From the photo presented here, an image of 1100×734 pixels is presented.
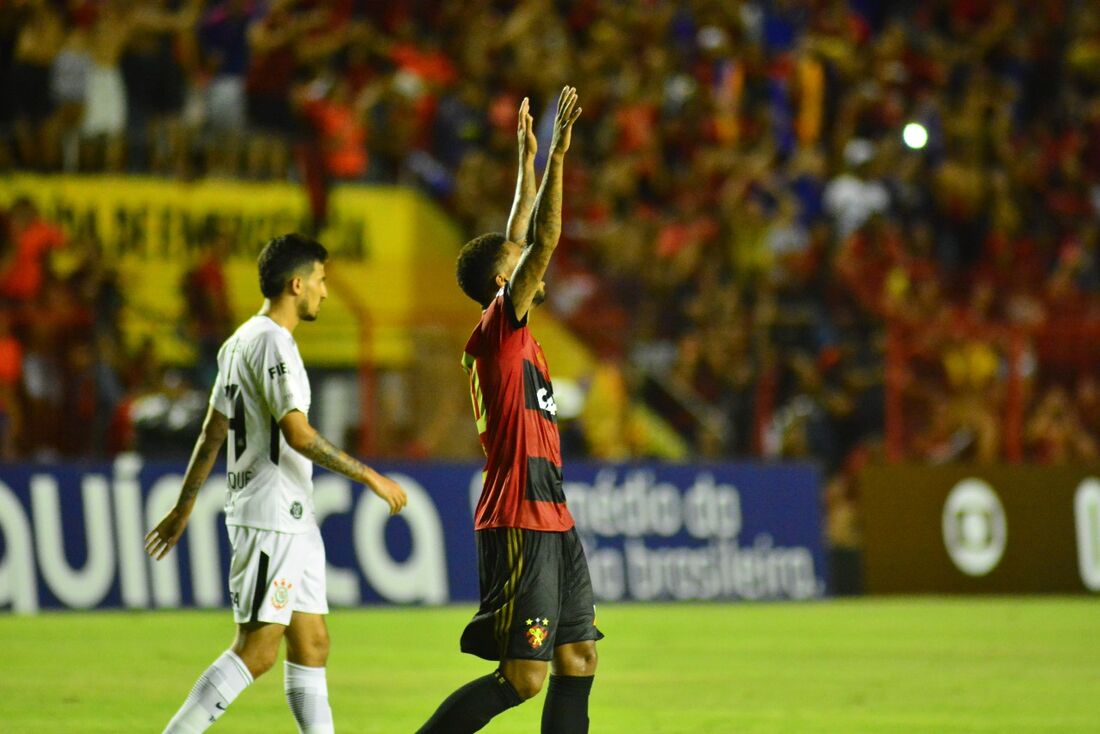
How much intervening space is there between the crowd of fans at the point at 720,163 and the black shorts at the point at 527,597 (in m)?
10.1

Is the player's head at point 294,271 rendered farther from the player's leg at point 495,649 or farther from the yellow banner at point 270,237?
the yellow banner at point 270,237

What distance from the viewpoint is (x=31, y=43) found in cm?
1777

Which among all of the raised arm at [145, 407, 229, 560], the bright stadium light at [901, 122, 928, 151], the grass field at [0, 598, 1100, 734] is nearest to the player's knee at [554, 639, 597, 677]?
the raised arm at [145, 407, 229, 560]

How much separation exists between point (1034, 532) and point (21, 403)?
9.93 metres

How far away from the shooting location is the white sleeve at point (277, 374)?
21.0 ft

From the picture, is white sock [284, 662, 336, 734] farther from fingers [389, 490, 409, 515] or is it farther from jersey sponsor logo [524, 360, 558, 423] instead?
jersey sponsor logo [524, 360, 558, 423]

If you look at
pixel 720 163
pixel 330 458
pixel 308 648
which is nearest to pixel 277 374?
pixel 330 458

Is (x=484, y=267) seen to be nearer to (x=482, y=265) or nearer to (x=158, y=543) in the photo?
(x=482, y=265)

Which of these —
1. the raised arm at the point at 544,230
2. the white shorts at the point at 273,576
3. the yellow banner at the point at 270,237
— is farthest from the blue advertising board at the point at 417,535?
the raised arm at the point at 544,230

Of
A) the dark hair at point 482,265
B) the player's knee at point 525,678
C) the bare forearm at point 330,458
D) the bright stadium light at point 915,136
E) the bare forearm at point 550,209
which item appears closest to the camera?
the bare forearm at point 550,209

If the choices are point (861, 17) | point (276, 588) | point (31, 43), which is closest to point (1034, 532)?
point (861, 17)

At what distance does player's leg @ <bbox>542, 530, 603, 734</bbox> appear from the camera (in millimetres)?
6297

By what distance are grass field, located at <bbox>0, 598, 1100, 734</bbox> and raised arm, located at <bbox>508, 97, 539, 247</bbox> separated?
2.80 metres

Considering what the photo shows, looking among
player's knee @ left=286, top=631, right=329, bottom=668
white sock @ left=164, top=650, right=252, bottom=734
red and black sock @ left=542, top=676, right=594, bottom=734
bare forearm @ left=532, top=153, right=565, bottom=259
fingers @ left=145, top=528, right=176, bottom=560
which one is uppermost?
bare forearm @ left=532, top=153, right=565, bottom=259
